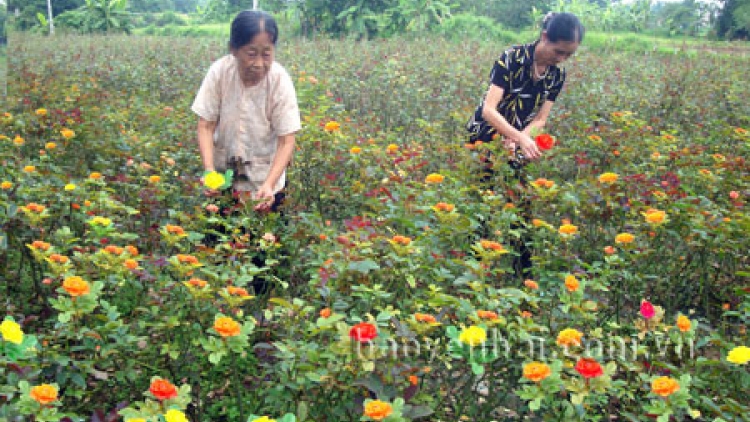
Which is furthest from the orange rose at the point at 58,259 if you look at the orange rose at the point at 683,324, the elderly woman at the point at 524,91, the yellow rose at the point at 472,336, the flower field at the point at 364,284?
the elderly woman at the point at 524,91

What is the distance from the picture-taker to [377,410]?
1.33 m

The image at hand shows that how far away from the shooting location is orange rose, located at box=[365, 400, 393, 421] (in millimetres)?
1324

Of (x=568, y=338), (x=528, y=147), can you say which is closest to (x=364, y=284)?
(x=568, y=338)

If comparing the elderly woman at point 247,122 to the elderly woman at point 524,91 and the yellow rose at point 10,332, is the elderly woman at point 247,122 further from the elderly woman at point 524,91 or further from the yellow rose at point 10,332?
the yellow rose at point 10,332

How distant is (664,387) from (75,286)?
1.44m

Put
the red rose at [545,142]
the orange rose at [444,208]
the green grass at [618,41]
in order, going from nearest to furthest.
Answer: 1. the orange rose at [444,208]
2. the red rose at [545,142]
3. the green grass at [618,41]

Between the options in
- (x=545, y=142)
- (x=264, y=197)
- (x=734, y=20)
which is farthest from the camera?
(x=734, y=20)

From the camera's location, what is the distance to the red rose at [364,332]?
1434 mm

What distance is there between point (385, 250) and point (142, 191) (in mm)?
A: 1328

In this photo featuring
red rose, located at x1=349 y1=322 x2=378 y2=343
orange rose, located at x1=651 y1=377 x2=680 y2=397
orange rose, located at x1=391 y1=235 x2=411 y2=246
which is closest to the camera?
red rose, located at x1=349 y1=322 x2=378 y2=343

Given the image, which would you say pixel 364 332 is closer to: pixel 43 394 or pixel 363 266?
pixel 363 266

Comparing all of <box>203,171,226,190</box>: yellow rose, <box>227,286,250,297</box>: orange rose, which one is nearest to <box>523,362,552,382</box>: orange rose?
<box>227,286,250,297</box>: orange rose

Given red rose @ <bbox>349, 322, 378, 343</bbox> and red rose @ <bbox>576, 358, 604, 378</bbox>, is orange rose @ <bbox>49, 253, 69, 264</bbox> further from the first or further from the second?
red rose @ <bbox>576, 358, 604, 378</bbox>

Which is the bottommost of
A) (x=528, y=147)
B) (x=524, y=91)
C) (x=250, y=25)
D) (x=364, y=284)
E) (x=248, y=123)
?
(x=364, y=284)
